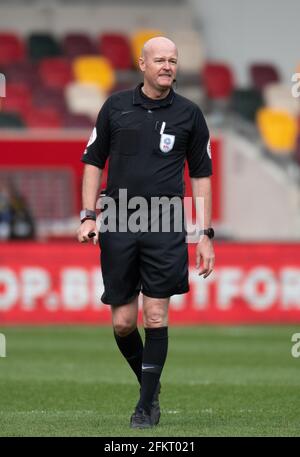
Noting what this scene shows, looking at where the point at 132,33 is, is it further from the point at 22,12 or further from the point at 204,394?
the point at 204,394

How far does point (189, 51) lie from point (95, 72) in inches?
90.8

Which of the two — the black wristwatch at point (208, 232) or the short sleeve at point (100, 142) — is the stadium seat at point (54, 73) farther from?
the black wristwatch at point (208, 232)

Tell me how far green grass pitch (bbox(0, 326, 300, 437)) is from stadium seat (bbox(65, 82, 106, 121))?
975cm

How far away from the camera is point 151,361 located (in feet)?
28.1

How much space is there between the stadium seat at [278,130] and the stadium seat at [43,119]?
429cm

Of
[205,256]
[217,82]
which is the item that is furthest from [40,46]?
[205,256]

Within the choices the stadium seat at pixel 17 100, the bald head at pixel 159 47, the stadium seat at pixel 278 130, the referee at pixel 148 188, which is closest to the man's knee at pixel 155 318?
the referee at pixel 148 188

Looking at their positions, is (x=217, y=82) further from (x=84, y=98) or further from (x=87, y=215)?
(x=87, y=215)

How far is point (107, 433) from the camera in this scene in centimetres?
806

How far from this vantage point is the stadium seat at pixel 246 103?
28.5 m
